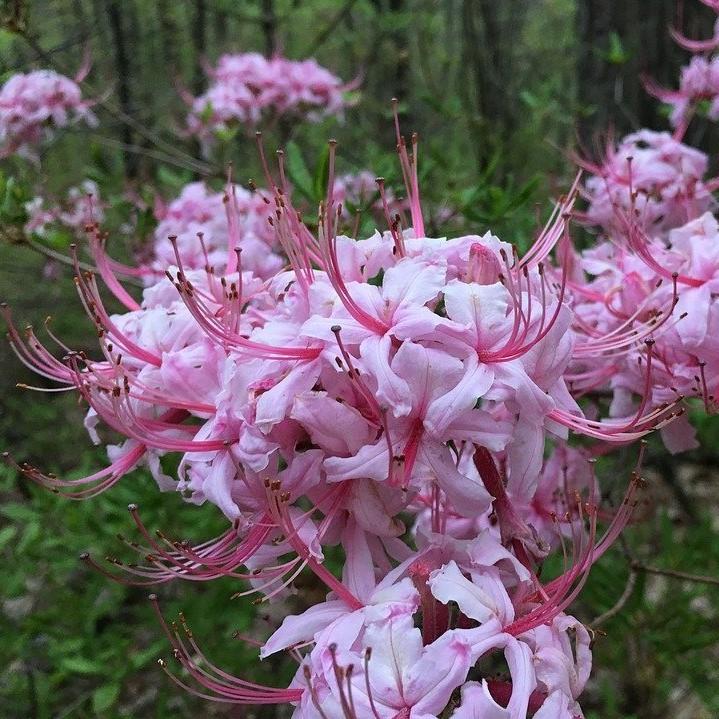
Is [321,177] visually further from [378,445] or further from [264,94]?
[264,94]

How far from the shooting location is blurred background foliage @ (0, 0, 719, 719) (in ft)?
6.85

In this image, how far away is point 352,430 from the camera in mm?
947

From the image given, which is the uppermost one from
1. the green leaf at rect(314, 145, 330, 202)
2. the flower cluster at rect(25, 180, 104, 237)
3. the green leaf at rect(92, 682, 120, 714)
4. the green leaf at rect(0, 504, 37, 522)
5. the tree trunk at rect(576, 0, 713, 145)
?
the green leaf at rect(314, 145, 330, 202)

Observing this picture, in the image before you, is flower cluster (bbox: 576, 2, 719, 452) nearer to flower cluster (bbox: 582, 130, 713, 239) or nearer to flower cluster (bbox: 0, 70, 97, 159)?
flower cluster (bbox: 582, 130, 713, 239)

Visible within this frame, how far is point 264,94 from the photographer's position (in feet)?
10.9

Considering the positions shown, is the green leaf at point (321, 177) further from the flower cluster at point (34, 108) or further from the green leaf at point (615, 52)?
the flower cluster at point (34, 108)

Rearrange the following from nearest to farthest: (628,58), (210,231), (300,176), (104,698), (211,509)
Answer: (300,176), (104,698), (211,509), (210,231), (628,58)

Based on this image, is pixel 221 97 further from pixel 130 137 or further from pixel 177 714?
pixel 177 714

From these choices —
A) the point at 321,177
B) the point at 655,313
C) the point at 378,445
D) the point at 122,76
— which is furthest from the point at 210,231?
the point at 122,76

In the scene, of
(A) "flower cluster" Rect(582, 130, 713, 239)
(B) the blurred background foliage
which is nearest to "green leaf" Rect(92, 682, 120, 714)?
(B) the blurred background foliage

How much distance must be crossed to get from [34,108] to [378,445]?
2.58m

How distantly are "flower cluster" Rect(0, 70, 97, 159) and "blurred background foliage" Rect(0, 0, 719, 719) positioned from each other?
0.07 meters

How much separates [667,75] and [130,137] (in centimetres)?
266

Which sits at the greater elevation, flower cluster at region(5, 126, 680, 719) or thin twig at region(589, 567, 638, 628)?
flower cluster at region(5, 126, 680, 719)
